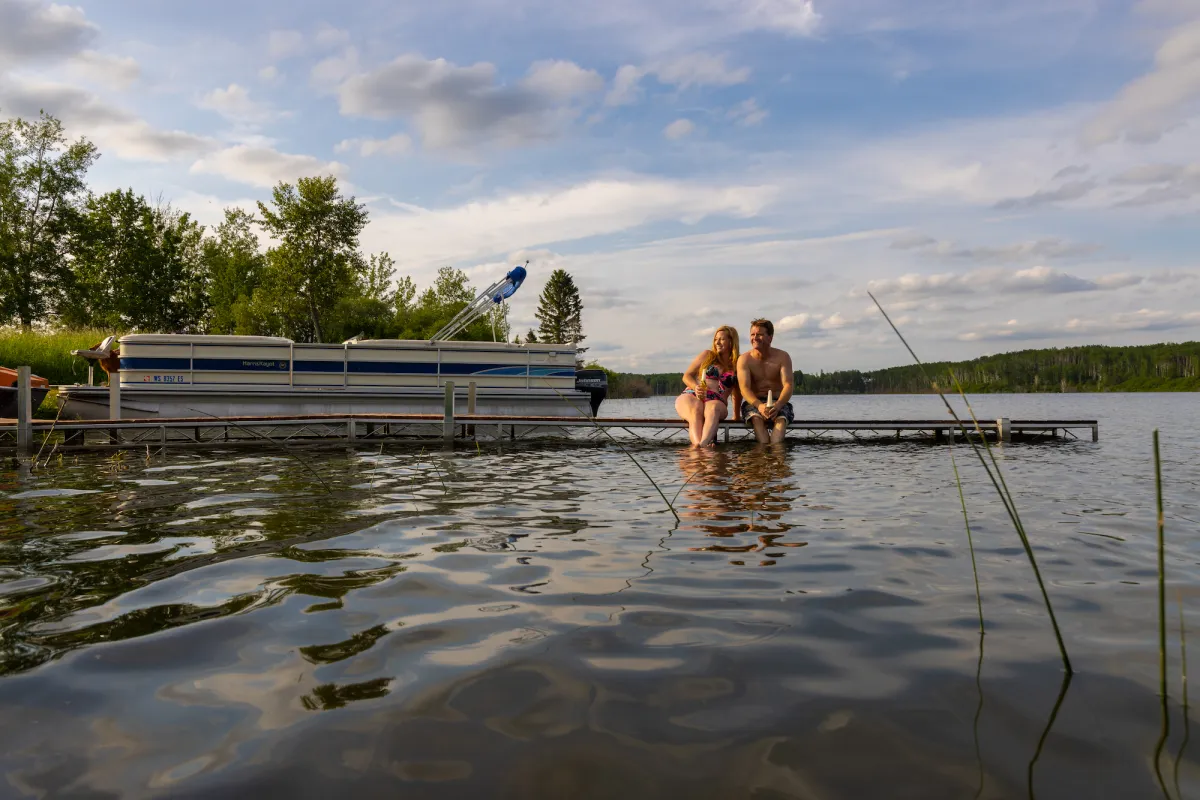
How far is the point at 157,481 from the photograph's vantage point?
24.0 ft

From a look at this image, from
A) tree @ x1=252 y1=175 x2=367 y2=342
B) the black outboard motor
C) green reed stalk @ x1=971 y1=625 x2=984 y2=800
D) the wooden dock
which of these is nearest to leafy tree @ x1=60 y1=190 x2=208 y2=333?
tree @ x1=252 y1=175 x2=367 y2=342

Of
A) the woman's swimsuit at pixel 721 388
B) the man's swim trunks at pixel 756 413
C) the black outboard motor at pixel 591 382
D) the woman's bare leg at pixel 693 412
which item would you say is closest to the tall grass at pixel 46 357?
the black outboard motor at pixel 591 382

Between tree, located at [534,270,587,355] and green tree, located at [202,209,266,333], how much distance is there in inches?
1287

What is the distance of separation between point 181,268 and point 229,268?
272 cm

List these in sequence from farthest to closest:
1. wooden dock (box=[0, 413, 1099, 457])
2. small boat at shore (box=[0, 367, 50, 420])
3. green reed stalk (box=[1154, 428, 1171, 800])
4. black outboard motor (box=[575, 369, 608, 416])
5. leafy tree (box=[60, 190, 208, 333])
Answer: leafy tree (box=[60, 190, 208, 333]) < black outboard motor (box=[575, 369, 608, 416]) < small boat at shore (box=[0, 367, 50, 420]) < wooden dock (box=[0, 413, 1099, 457]) < green reed stalk (box=[1154, 428, 1171, 800])

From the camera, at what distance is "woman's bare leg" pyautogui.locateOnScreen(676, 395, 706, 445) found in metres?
11.2

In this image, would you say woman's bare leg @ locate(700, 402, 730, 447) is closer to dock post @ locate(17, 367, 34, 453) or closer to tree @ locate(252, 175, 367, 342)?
dock post @ locate(17, 367, 34, 453)

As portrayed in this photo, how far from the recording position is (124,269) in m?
42.7

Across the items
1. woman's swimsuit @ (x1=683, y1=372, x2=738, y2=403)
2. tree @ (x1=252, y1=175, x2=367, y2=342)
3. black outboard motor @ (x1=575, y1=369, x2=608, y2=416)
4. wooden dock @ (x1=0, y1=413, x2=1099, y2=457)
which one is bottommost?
wooden dock @ (x1=0, y1=413, x2=1099, y2=457)

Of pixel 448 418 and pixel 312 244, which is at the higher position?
pixel 312 244

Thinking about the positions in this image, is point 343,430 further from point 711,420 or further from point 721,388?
point 721,388

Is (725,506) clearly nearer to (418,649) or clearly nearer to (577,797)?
(418,649)

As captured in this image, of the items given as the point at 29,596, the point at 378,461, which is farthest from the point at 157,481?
the point at 29,596

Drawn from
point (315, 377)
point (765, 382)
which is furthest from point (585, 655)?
point (315, 377)
